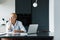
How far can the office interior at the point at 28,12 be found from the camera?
15.1ft

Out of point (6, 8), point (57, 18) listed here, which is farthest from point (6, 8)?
point (57, 18)

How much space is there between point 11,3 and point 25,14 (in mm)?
580

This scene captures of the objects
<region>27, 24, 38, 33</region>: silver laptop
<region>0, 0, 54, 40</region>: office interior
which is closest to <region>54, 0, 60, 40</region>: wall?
<region>27, 24, 38, 33</region>: silver laptop

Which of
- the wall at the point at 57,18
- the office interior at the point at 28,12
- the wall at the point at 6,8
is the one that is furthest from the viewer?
the wall at the point at 6,8

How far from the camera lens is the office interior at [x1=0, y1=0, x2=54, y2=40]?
4.61 meters

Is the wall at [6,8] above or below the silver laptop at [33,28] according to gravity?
above

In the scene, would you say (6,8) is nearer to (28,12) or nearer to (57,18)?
(28,12)

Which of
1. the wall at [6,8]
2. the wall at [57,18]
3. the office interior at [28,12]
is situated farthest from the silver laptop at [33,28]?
the wall at [6,8]

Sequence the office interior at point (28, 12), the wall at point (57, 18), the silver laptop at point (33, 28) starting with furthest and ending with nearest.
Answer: the office interior at point (28, 12), the silver laptop at point (33, 28), the wall at point (57, 18)

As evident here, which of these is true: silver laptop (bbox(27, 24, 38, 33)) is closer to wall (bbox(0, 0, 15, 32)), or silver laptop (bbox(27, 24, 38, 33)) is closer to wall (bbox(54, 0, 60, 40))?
wall (bbox(54, 0, 60, 40))

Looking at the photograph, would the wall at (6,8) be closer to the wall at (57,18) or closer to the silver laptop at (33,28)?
the silver laptop at (33,28)

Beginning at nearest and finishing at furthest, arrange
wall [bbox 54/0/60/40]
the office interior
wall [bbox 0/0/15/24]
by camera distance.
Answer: wall [bbox 54/0/60/40]
the office interior
wall [bbox 0/0/15/24]

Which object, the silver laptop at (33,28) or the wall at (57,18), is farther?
the silver laptop at (33,28)

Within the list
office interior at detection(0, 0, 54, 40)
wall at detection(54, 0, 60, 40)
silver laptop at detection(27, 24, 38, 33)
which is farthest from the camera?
office interior at detection(0, 0, 54, 40)
